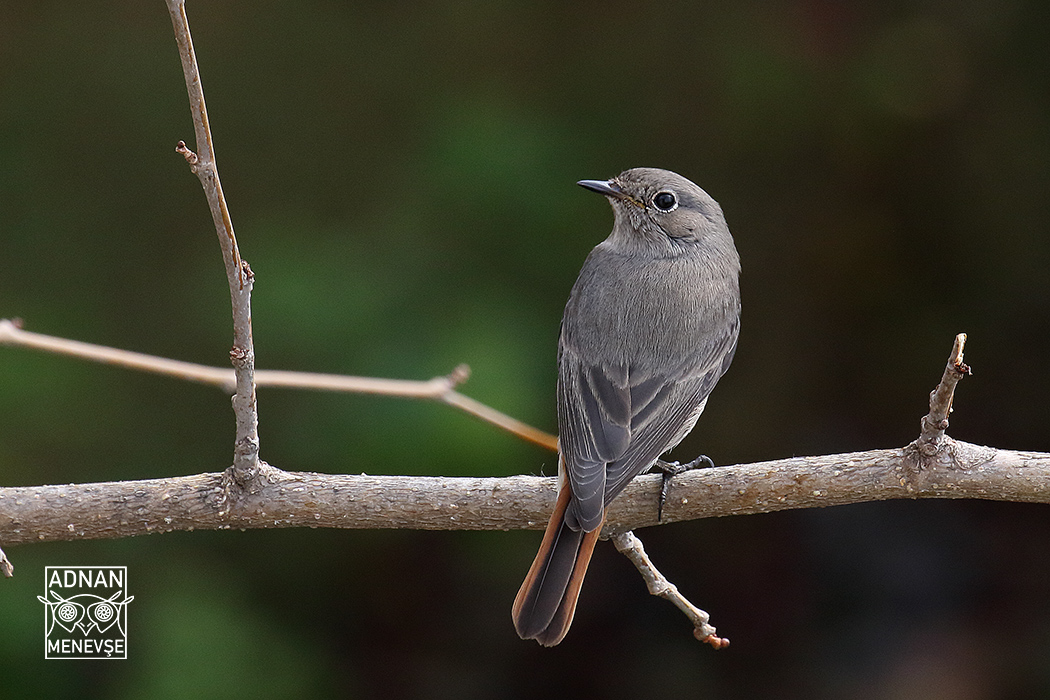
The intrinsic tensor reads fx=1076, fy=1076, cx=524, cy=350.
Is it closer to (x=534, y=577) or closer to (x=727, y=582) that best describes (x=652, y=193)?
(x=534, y=577)

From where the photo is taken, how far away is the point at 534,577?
278 cm

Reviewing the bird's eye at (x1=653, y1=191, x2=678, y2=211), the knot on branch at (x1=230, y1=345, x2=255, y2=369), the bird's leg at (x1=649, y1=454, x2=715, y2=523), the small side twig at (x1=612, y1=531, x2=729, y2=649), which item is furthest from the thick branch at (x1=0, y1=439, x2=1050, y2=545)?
the bird's eye at (x1=653, y1=191, x2=678, y2=211)

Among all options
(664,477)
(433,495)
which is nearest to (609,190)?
(664,477)

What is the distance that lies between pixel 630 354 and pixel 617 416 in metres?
0.25

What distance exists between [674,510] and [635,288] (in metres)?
0.86

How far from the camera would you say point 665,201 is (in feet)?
11.7

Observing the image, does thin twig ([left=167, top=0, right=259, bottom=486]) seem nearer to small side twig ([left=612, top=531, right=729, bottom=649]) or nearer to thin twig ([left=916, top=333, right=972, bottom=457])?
small side twig ([left=612, top=531, right=729, bottom=649])

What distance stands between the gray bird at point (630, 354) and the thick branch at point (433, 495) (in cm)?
18

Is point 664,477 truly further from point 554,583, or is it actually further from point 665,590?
point 554,583

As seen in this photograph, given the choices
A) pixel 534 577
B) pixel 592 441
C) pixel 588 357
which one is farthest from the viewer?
pixel 588 357

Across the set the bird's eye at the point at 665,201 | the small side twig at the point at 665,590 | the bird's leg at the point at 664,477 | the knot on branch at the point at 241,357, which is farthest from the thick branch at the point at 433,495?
the bird's eye at the point at 665,201

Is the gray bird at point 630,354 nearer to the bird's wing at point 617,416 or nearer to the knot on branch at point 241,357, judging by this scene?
the bird's wing at point 617,416

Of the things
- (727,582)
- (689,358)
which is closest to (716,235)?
(689,358)

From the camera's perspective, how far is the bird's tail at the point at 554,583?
2.74 m
